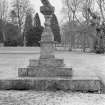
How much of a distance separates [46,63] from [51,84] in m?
1.54

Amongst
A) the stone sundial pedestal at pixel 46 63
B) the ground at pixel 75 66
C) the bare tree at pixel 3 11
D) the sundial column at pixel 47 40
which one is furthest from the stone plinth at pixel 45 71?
the bare tree at pixel 3 11

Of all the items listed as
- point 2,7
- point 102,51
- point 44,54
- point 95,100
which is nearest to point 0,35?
point 2,7

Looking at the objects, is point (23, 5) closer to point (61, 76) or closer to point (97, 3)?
point (97, 3)

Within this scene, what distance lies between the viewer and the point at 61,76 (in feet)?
28.4

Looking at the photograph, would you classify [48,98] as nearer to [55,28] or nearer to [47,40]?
[47,40]

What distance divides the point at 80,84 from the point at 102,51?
23550 mm

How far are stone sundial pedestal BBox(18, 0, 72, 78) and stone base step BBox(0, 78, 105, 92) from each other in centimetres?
88

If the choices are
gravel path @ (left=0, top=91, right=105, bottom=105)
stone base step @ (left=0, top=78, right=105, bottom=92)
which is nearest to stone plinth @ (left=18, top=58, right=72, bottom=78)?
stone base step @ (left=0, top=78, right=105, bottom=92)

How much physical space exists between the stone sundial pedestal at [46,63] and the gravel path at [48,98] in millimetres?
1286

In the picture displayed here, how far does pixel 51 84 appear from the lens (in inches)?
308

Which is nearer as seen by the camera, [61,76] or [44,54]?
[61,76]

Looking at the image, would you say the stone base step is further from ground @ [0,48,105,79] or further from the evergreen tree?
the evergreen tree

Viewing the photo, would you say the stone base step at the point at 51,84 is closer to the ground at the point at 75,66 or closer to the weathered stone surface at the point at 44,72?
the ground at the point at 75,66

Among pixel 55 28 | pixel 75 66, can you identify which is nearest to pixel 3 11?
pixel 55 28
